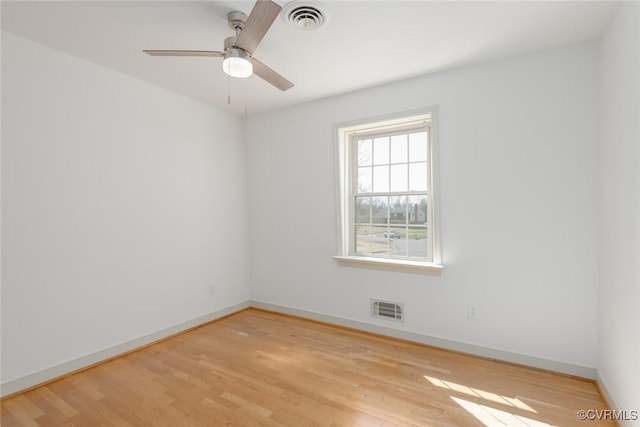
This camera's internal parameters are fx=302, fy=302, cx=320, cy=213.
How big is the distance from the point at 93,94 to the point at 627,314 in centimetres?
421

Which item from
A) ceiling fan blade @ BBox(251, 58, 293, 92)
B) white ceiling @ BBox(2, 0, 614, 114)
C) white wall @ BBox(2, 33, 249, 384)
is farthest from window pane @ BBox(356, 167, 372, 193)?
white wall @ BBox(2, 33, 249, 384)

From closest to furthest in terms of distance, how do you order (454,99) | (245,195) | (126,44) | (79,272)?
(126,44) → (79,272) → (454,99) → (245,195)

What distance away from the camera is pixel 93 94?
267 cm

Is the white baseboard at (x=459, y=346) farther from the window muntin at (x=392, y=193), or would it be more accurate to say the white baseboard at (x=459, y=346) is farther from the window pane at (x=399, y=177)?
the window pane at (x=399, y=177)

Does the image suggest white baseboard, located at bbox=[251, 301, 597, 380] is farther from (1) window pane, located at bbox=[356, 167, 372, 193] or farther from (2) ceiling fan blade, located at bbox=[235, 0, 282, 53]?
(2) ceiling fan blade, located at bbox=[235, 0, 282, 53]

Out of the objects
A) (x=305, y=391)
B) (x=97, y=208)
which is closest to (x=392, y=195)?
(x=305, y=391)

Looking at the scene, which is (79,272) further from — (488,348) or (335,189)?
(488,348)

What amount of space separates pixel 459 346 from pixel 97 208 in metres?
3.52

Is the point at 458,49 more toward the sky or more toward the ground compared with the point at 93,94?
more toward the sky

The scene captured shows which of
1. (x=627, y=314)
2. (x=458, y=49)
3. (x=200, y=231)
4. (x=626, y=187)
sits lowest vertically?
(x=627, y=314)

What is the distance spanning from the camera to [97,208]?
2.70m

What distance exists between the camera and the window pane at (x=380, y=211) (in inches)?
129

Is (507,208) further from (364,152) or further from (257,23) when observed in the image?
(257,23)

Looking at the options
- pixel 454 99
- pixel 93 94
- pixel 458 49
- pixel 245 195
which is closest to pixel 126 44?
pixel 93 94
